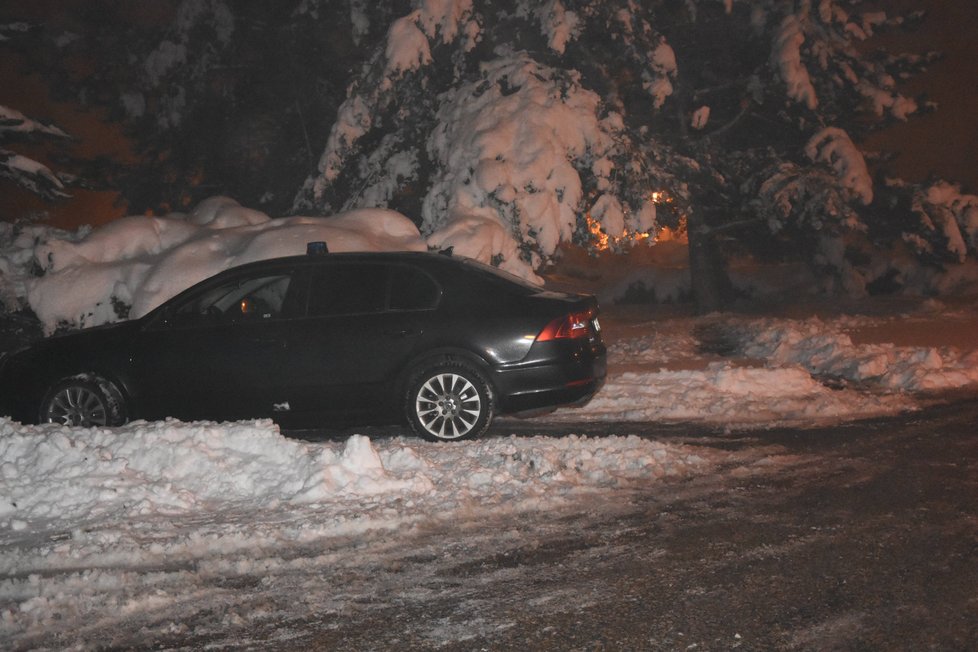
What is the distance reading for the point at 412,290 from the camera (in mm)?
7887

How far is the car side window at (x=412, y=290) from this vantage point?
7824mm

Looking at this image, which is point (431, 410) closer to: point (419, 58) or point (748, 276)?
point (419, 58)

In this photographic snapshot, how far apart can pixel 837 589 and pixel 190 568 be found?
3.17 metres

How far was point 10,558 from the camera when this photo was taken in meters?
4.96

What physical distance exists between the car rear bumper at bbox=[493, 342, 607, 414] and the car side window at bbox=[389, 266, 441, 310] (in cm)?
86

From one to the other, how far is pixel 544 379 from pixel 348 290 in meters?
1.83

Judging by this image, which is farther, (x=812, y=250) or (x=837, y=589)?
(x=812, y=250)

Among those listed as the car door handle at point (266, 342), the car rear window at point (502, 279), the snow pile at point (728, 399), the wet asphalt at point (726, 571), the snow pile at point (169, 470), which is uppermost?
the car rear window at point (502, 279)

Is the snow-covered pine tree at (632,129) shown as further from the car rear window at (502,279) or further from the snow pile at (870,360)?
the car rear window at (502,279)

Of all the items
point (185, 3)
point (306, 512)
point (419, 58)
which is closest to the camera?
point (306, 512)

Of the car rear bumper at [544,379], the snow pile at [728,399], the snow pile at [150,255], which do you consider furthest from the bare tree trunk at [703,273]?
the car rear bumper at [544,379]

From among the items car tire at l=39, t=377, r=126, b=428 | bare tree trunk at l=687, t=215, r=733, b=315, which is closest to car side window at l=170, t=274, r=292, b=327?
car tire at l=39, t=377, r=126, b=428

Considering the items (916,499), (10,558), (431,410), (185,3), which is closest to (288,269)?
(431,410)

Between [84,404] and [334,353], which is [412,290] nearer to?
[334,353]
